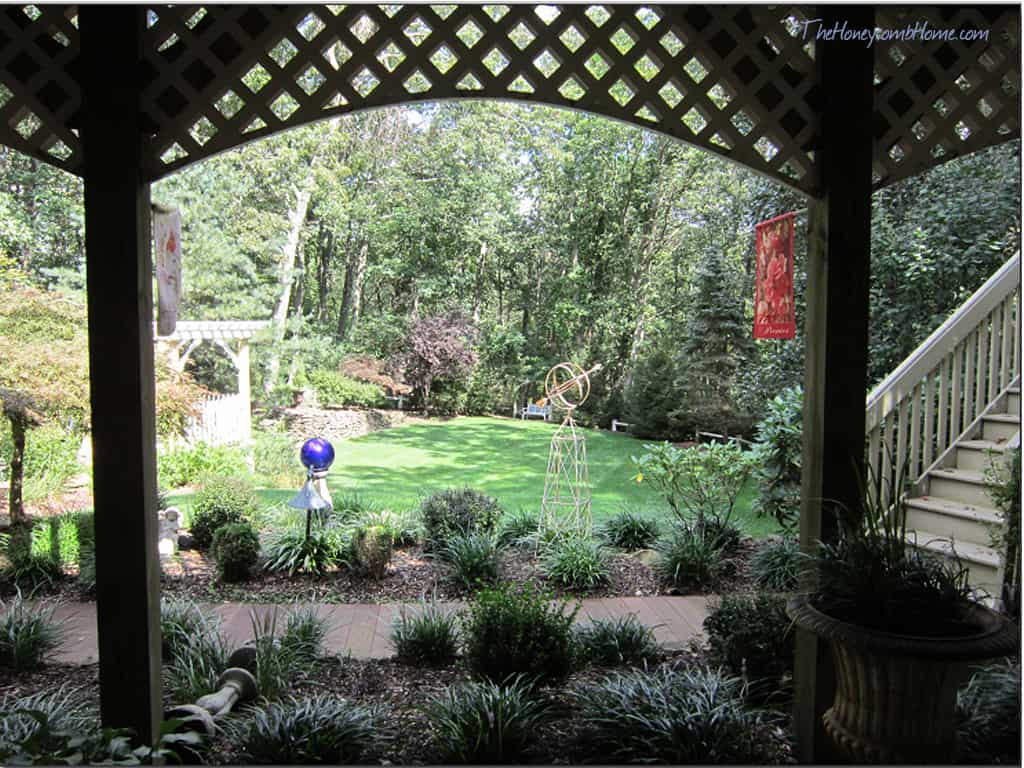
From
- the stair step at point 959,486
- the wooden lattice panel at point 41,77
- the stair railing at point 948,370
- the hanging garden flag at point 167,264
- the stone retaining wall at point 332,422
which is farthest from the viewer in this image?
the stone retaining wall at point 332,422

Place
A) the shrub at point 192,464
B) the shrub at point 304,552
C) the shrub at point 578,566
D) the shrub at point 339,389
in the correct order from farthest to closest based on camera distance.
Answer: the shrub at point 339,389
the shrub at point 192,464
the shrub at point 304,552
the shrub at point 578,566

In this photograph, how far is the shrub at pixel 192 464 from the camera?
7.49 metres

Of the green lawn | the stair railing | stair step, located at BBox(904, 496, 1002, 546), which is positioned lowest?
the green lawn

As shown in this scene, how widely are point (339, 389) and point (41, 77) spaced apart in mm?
10361

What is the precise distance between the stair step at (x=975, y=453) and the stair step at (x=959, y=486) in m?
0.05

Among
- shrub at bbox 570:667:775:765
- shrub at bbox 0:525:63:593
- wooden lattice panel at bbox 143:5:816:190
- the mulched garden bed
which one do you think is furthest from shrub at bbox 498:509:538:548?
wooden lattice panel at bbox 143:5:816:190

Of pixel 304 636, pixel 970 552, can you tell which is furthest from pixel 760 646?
pixel 304 636

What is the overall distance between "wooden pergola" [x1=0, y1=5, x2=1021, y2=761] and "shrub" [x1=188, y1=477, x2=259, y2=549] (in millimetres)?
3253

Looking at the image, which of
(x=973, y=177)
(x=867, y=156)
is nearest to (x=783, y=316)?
(x=867, y=156)

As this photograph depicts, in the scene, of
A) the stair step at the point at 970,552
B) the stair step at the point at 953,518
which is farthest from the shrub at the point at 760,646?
the stair step at the point at 953,518

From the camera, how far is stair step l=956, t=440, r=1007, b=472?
4.05 meters

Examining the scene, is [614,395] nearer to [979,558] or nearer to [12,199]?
[979,558]

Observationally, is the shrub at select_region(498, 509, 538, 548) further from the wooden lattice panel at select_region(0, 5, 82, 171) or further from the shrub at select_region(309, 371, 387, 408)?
the shrub at select_region(309, 371, 387, 408)

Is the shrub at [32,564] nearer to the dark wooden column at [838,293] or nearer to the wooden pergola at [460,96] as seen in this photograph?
the wooden pergola at [460,96]
